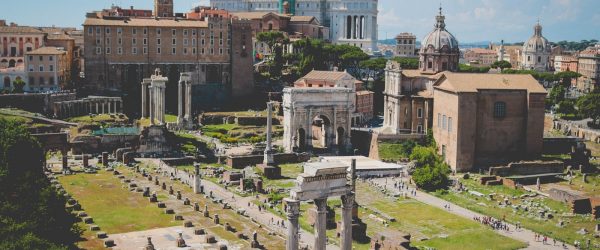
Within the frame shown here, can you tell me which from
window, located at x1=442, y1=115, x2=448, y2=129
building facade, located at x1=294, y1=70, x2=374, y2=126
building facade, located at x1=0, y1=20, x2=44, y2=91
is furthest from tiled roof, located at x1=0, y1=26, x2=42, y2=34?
window, located at x1=442, y1=115, x2=448, y2=129

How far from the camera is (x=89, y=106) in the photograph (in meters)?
82.7

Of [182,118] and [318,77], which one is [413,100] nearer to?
[318,77]

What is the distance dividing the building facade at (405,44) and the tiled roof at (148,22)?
50740 millimetres

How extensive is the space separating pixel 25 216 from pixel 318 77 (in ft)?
178

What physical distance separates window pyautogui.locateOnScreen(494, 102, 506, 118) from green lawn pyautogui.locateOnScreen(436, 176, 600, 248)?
9.86 metres

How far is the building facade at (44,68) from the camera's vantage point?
83438 millimetres

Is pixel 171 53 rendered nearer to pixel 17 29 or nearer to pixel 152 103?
pixel 152 103

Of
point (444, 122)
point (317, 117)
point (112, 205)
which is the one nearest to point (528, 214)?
point (444, 122)

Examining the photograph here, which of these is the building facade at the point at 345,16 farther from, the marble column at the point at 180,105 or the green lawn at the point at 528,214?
the green lawn at the point at 528,214

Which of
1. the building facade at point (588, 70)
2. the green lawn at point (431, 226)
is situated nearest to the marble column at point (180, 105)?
the green lawn at point (431, 226)

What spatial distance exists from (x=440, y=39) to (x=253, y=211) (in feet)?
119

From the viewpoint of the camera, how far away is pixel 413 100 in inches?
2862

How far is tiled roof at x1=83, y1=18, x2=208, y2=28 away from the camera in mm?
87500

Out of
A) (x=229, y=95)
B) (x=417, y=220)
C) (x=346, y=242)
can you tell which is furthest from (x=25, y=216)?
(x=229, y=95)
